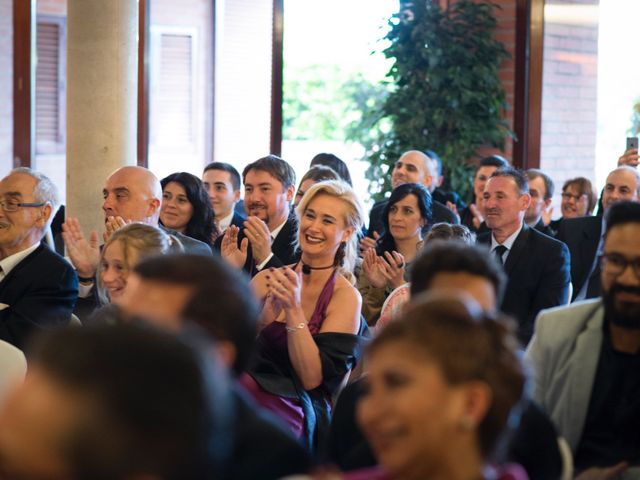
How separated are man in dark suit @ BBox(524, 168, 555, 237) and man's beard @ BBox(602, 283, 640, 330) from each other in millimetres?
4225

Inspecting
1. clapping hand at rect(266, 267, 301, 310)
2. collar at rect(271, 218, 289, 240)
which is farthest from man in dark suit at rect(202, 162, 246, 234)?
clapping hand at rect(266, 267, 301, 310)

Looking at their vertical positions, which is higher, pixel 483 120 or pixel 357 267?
pixel 483 120

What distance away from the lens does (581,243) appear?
6492 millimetres

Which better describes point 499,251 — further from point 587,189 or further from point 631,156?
point 587,189

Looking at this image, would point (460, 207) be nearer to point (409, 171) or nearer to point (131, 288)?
point (409, 171)

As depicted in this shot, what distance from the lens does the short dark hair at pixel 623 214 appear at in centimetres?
295

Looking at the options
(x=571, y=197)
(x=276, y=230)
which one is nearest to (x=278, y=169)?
(x=276, y=230)

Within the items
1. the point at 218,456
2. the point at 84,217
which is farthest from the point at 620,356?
the point at 84,217

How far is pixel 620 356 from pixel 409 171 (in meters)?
4.93

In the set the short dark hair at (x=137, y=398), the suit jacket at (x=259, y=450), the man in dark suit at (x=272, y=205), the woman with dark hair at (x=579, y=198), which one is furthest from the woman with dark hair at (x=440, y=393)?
the woman with dark hair at (x=579, y=198)

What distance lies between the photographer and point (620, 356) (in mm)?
2896

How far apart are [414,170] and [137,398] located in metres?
6.70

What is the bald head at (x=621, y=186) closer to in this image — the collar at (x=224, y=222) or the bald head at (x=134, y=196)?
the collar at (x=224, y=222)

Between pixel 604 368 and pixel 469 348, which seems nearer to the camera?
pixel 469 348
